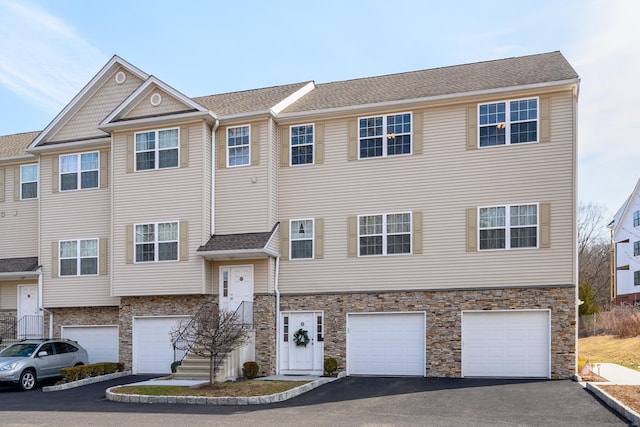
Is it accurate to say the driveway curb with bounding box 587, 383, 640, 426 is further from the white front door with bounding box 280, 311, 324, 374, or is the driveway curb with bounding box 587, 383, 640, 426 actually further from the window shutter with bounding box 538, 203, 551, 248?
the white front door with bounding box 280, 311, 324, 374

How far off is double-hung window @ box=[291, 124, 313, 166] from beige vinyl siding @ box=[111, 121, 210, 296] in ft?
9.16

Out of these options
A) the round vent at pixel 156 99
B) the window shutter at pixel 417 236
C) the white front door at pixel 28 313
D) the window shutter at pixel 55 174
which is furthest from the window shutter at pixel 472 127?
the white front door at pixel 28 313

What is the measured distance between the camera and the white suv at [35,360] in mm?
17656

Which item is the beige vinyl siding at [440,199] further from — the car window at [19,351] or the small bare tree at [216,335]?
the car window at [19,351]

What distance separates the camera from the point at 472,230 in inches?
701

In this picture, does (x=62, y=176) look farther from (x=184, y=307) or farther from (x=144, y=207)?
(x=184, y=307)

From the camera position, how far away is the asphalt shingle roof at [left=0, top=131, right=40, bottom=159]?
78.9 feet

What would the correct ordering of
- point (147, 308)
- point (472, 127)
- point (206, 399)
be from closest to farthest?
1. point (206, 399)
2. point (472, 127)
3. point (147, 308)

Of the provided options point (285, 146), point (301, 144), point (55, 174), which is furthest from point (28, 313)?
point (301, 144)

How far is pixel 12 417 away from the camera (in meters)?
12.9

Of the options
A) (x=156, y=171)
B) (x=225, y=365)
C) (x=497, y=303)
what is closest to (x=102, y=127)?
(x=156, y=171)

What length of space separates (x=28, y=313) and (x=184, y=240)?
782 centimetres

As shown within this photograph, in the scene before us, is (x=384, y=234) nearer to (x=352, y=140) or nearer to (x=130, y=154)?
(x=352, y=140)

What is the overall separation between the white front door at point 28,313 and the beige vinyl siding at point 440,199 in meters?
9.71
